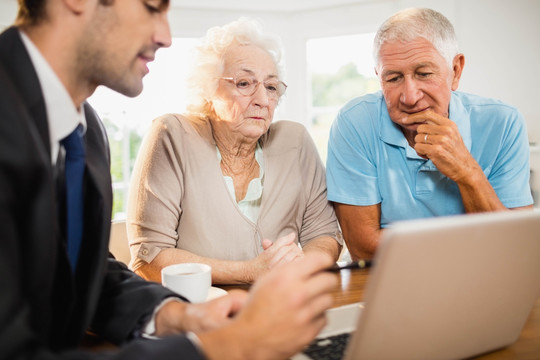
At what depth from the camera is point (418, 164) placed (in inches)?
65.2

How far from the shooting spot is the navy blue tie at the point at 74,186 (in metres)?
0.85

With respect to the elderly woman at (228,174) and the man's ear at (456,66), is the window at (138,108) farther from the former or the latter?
the man's ear at (456,66)

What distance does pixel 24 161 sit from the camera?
59cm

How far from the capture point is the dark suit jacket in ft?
1.83

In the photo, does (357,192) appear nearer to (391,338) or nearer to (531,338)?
(531,338)

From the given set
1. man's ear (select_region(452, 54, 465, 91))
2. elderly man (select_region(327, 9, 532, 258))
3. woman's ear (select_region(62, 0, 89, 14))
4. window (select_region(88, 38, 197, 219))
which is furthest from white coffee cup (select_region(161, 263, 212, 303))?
window (select_region(88, 38, 197, 219))

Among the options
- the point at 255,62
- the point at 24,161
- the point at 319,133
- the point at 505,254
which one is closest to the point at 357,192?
the point at 255,62

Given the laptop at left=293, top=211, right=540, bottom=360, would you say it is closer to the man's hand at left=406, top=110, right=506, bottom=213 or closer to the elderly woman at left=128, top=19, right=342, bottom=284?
the man's hand at left=406, top=110, right=506, bottom=213

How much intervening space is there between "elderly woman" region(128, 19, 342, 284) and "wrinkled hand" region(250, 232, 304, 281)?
0.21 metres

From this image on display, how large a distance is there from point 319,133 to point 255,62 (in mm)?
3508

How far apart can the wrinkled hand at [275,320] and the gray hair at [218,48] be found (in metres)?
1.24

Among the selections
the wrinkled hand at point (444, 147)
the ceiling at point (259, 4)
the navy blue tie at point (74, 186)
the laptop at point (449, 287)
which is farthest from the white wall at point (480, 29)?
the laptop at point (449, 287)

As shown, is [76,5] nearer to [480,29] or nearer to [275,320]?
[275,320]

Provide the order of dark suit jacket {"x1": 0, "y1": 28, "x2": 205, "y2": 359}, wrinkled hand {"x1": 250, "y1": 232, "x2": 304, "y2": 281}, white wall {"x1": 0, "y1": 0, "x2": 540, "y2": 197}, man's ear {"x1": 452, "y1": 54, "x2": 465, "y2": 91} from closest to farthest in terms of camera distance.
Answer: dark suit jacket {"x1": 0, "y1": 28, "x2": 205, "y2": 359}
wrinkled hand {"x1": 250, "y1": 232, "x2": 304, "y2": 281}
man's ear {"x1": 452, "y1": 54, "x2": 465, "y2": 91}
white wall {"x1": 0, "y1": 0, "x2": 540, "y2": 197}
